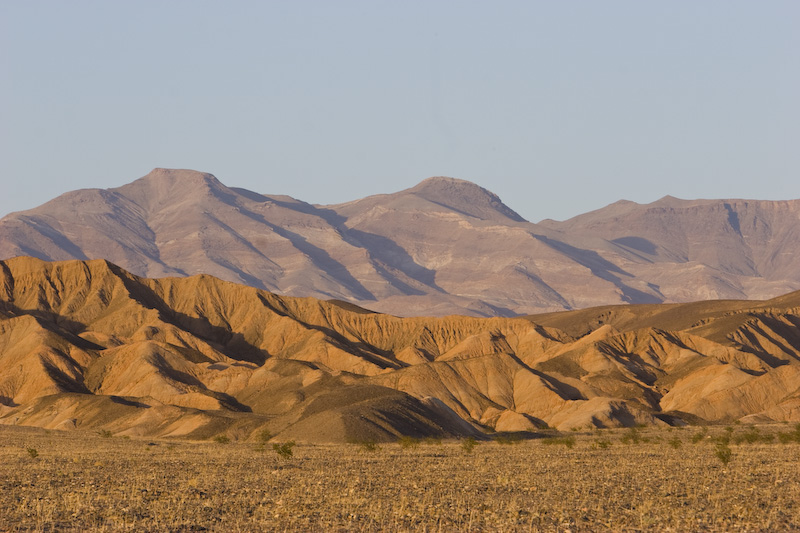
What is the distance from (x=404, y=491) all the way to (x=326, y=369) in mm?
109848

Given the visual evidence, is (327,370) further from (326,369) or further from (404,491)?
(404,491)

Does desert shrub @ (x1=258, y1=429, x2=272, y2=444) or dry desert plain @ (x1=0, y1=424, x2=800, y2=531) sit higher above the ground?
dry desert plain @ (x1=0, y1=424, x2=800, y2=531)

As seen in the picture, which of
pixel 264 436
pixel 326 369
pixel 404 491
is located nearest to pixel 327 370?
pixel 326 369

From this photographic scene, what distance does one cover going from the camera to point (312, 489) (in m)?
39.8

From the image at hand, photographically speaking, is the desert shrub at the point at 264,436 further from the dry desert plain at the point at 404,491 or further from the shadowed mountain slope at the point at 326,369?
the dry desert plain at the point at 404,491

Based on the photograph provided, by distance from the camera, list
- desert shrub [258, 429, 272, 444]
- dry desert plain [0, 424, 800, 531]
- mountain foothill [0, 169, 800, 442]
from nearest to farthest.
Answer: dry desert plain [0, 424, 800, 531], desert shrub [258, 429, 272, 444], mountain foothill [0, 169, 800, 442]

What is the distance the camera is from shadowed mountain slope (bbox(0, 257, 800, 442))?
10712 cm

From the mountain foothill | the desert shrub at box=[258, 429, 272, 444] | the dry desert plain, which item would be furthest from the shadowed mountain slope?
the dry desert plain

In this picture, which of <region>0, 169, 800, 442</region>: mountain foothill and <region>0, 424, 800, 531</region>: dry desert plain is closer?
<region>0, 424, 800, 531</region>: dry desert plain

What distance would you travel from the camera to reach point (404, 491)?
128ft

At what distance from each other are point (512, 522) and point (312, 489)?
11105 millimetres

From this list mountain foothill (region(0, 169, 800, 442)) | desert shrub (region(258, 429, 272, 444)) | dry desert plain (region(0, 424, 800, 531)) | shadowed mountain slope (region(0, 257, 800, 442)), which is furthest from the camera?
shadowed mountain slope (region(0, 257, 800, 442))

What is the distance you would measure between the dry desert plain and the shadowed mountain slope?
24447 mm

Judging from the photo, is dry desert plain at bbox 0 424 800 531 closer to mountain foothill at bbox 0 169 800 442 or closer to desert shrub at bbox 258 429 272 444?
desert shrub at bbox 258 429 272 444
